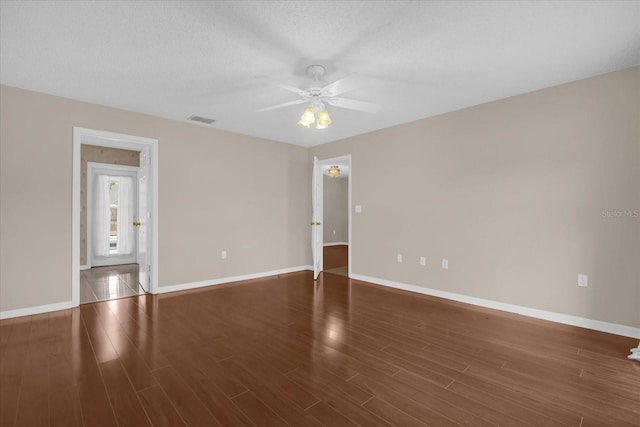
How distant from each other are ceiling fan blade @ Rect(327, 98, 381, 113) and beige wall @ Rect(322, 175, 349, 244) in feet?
20.5

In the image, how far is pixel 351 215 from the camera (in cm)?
534

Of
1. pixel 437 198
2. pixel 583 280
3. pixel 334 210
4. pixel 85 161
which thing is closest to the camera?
pixel 583 280

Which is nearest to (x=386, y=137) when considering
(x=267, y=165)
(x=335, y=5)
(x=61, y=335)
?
(x=267, y=165)

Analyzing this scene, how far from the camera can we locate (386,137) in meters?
4.83

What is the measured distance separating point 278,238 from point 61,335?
3.37m

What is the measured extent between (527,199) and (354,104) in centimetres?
227

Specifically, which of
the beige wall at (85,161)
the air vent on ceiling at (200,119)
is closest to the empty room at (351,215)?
the air vent on ceiling at (200,119)

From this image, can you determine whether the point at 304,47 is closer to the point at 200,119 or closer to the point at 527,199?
the point at 200,119

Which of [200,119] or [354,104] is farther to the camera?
[200,119]

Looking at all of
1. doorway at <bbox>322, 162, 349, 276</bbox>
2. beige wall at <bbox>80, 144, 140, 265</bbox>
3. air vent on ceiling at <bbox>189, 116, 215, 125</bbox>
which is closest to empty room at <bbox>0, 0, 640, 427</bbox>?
air vent on ceiling at <bbox>189, 116, 215, 125</bbox>

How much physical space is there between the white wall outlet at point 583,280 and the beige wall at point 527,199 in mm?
35

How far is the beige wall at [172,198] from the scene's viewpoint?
3.31 m

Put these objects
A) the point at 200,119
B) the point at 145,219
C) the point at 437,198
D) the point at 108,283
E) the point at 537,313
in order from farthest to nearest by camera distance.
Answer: the point at 108,283
the point at 145,219
the point at 200,119
the point at 437,198
the point at 537,313

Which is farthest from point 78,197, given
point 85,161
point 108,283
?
point 85,161
